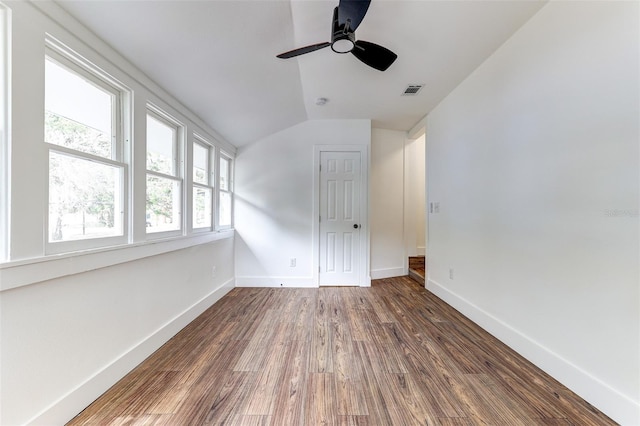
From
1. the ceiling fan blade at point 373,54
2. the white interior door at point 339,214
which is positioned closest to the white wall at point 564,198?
the ceiling fan blade at point 373,54

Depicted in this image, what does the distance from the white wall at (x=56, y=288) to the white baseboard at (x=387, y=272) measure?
3035 mm

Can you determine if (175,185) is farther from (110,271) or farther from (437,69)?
(437,69)

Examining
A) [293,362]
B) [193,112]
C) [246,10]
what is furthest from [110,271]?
[246,10]

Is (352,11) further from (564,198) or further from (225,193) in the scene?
(225,193)

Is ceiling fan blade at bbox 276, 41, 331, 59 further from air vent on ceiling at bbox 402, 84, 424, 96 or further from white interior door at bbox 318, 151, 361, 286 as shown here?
white interior door at bbox 318, 151, 361, 286

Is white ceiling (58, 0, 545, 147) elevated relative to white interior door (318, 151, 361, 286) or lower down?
elevated

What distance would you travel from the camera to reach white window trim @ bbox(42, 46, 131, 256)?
4.14ft

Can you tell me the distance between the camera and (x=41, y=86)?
119 centimetres

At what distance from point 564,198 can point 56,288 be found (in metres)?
3.05

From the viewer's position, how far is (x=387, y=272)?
4.10 m

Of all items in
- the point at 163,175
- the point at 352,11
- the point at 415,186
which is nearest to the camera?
the point at 352,11

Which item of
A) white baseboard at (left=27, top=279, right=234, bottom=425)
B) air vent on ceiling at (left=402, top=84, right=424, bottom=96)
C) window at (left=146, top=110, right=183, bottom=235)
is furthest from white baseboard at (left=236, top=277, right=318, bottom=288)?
air vent on ceiling at (left=402, top=84, right=424, bottom=96)

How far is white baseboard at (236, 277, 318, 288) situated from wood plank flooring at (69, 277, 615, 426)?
1051 mm

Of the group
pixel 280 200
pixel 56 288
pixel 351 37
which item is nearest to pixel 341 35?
pixel 351 37
